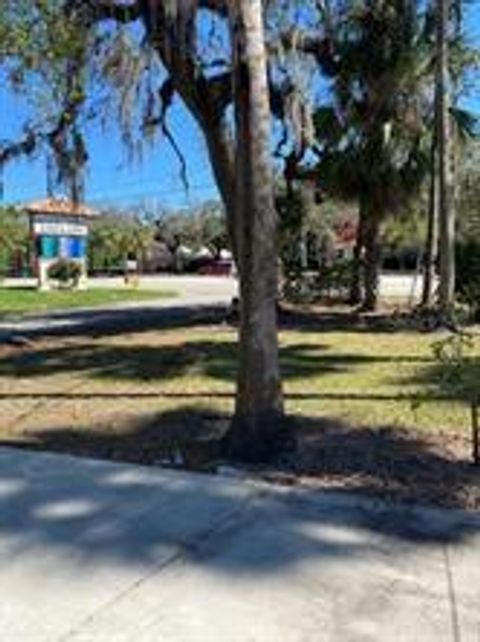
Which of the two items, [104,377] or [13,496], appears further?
[104,377]

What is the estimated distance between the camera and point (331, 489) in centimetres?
741

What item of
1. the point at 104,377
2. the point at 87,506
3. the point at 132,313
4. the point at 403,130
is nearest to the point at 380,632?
the point at 87,506

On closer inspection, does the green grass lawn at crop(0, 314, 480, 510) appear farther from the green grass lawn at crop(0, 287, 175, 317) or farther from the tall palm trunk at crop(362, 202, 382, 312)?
the green grass lawn at crop(0, 287, 175, 317)

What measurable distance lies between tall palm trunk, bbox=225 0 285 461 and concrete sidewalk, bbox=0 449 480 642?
0.96 meters

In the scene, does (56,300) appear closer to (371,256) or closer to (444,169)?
(371,256)

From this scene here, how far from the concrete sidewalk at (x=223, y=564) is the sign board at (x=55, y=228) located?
3875 cm

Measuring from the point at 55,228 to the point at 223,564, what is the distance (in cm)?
4130

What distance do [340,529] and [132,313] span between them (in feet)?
71.5

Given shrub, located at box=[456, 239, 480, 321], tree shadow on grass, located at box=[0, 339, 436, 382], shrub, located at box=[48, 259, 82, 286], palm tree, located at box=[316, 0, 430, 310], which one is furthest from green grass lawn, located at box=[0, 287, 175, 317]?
tree shadow on grass, located at box=[0, 339, 436, 382]

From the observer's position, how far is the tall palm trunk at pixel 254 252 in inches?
324

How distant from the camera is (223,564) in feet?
18.9

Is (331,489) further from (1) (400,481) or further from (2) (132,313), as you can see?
(2) (132,313)

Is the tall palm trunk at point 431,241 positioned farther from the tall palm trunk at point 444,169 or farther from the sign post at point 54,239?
the sign post at point 54,239

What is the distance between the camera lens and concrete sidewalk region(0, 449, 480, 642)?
198 inches
